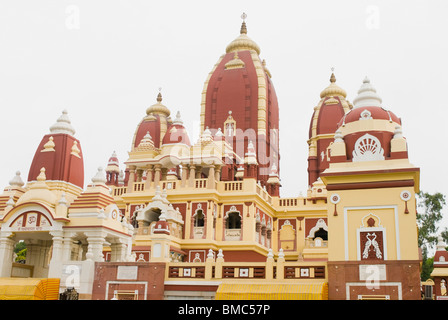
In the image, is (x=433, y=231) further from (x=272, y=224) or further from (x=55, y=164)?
(x=55, y=164)

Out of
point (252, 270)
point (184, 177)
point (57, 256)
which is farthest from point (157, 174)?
point (252, 270)

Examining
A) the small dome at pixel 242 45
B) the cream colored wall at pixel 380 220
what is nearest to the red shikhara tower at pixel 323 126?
the small dome at pixel 242 45

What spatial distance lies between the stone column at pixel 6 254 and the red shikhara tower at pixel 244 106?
16.5 meters

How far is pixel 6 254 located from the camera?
15672 mm

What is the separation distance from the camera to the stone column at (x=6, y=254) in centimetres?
1553

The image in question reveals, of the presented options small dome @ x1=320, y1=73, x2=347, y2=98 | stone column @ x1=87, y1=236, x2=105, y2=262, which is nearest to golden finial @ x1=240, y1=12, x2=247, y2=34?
small dome @ x1=320, y1=73, x2=347, y2=98

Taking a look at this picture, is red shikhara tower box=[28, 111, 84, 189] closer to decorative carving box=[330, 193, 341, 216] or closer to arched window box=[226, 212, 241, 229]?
decorative carving box=[330, 193, 341, 216]

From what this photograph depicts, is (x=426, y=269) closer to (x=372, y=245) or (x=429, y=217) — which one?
(x=429, y=217)

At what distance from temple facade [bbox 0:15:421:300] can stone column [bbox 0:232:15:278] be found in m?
0.03

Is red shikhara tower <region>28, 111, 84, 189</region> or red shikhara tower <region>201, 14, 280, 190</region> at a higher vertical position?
red shikhara tower <region>201, 14, 280, 190</region>

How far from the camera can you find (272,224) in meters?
28.7

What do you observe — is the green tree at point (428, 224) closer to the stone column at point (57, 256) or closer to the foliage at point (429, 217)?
the foliage at point (429, 217)

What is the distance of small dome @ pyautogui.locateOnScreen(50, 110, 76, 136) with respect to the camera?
60.1ft

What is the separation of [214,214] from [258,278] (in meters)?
11.8
